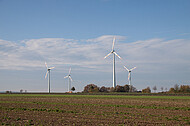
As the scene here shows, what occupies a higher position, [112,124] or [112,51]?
[112,51]

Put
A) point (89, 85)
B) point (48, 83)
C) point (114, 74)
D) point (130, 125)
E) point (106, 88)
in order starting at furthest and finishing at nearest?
point (89, 85) < point (106, 88) < point (48, 83) < point (114, 74) < point (130, 125)

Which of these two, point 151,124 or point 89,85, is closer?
point 151,124

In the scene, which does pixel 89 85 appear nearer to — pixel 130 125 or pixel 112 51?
pixel 112 51

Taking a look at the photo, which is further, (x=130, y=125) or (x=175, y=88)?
(x=175, y=88)

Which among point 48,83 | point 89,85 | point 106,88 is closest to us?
point 48,83

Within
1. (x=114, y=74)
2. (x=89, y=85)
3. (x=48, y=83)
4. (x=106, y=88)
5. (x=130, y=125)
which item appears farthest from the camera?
(x=89, y=85)

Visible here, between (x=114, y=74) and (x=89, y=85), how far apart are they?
93.1 meters

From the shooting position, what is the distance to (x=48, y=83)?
13162 centimetres

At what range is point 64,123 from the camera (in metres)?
23.5

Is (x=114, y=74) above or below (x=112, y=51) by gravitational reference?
below

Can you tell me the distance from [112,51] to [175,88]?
53.6 m

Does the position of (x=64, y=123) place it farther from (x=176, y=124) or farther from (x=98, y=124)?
→ (x=176, y=124)

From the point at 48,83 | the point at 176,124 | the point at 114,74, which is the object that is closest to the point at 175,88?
the point at 114,74

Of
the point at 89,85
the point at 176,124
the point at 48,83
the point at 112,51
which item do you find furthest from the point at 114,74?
the point at 89,85
